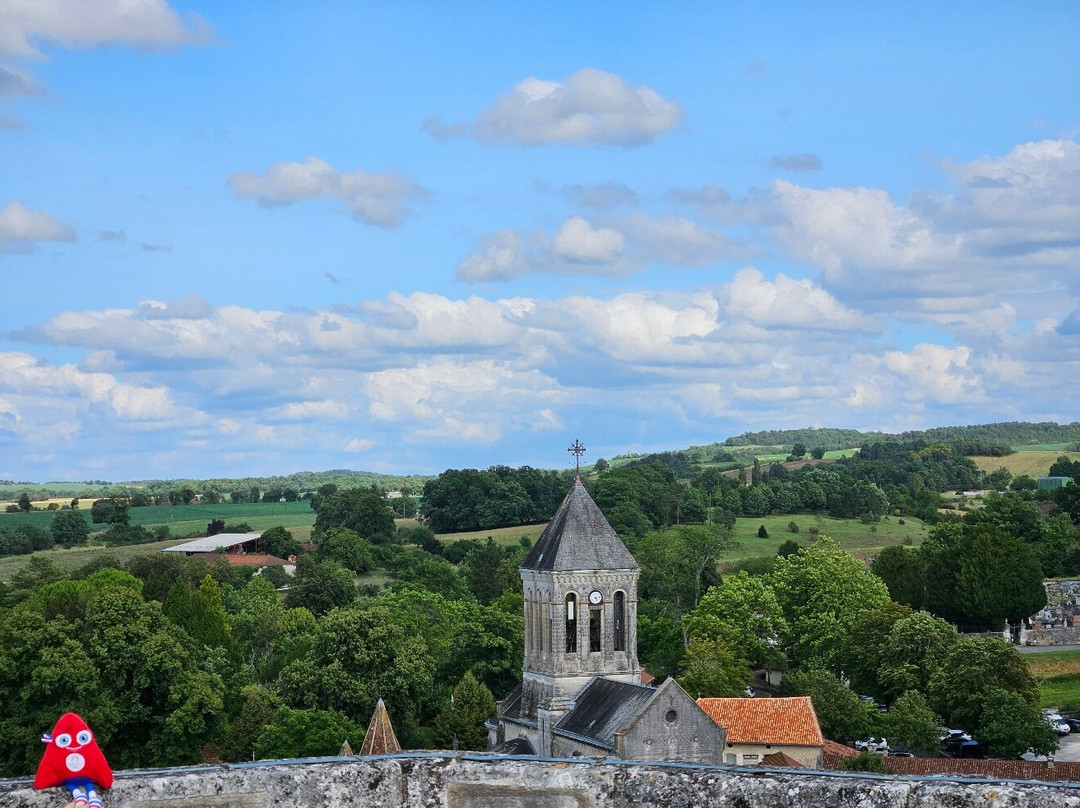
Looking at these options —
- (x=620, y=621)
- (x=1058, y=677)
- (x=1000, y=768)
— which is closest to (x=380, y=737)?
(x=620, y=621)

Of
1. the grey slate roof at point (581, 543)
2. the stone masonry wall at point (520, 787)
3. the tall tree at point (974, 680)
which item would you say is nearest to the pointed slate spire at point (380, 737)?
the grey slate roof at point (581, 543)

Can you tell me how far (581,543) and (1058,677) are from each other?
4625 centimetres

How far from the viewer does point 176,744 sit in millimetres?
65188

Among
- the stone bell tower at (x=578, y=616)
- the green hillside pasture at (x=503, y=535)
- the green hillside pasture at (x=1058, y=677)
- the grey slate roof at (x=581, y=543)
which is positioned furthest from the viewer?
the green hillside pasture at (x=503, y=535)

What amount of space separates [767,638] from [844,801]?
80821mm

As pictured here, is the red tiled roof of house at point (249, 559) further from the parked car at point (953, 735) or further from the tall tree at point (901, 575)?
the parked car at point (953, 735)

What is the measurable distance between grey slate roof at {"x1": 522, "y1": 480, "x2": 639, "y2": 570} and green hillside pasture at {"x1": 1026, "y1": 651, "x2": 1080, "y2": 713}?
119ft

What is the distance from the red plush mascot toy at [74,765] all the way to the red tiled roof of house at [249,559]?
128475 millimetres

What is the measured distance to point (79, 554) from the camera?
14925cm

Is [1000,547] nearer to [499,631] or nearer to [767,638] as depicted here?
[767,638]

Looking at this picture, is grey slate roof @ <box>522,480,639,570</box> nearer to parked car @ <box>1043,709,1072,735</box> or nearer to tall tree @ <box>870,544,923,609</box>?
parked car @ <box>1043,709,1072,735</box>

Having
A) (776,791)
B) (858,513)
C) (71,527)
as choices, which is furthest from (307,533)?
(776,791)

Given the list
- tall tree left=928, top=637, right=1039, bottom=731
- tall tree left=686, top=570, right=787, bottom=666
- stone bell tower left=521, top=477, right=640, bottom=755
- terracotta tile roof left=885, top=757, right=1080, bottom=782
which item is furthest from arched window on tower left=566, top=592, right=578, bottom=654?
tall tree left=686, top=570, right=787, bottom=666

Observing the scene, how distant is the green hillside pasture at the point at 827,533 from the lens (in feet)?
456
